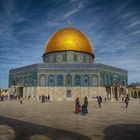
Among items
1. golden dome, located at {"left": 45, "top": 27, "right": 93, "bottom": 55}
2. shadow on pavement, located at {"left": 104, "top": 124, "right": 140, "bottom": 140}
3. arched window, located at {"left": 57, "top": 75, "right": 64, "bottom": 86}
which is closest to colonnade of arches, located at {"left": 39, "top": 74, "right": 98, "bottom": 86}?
arched window, located at {"left": 57, "top": 75, "right": 64, "bottom": 86}

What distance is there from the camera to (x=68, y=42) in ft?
144

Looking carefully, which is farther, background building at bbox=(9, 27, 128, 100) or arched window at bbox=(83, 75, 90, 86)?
arched window at bbox=(83, 75, 90, 86)

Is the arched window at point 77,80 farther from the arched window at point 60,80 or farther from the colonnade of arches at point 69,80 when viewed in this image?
the arched window at point 60,80

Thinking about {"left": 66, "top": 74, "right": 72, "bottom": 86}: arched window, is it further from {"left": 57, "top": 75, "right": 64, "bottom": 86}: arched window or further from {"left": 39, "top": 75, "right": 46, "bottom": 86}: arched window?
{"left": 39, "top": 75, "right": 46, "bottom": 86}: arched window

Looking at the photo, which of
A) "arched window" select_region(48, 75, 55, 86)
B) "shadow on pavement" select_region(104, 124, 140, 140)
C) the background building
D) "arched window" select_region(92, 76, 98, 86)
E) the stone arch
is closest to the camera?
"shadow on pavement" select_region(104, 124, 140, 140)

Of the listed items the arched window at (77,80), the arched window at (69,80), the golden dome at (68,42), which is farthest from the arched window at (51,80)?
the golden dome at (68,42)

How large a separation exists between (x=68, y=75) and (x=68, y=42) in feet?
25.2

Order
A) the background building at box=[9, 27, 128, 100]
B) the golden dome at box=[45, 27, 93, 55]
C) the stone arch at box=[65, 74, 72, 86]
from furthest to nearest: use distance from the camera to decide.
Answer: the golden dome at box=[45, 27, 93, 55] < the stone arch at box=[65, 74, 72, 86] < the background building at box=[9, 27, 128, 100]

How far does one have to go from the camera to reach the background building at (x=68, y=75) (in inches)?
1543

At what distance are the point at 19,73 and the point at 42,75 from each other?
7383mm

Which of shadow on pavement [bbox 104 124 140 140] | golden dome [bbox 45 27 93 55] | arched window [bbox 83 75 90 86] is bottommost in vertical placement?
shadow on pavement [bbox 104 124 140 140]

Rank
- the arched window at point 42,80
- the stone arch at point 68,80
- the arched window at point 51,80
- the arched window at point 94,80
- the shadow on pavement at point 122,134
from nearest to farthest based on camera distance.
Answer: the shadow on pavement at point 122,134 < the stone arch at point 68,80 < the arched window at point 94,80 < the arched window at point 51,80 < the arched window at point 42,80

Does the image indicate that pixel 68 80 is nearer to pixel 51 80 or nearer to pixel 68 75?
pixel 68 75

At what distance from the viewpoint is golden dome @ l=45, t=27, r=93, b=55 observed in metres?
43.8
